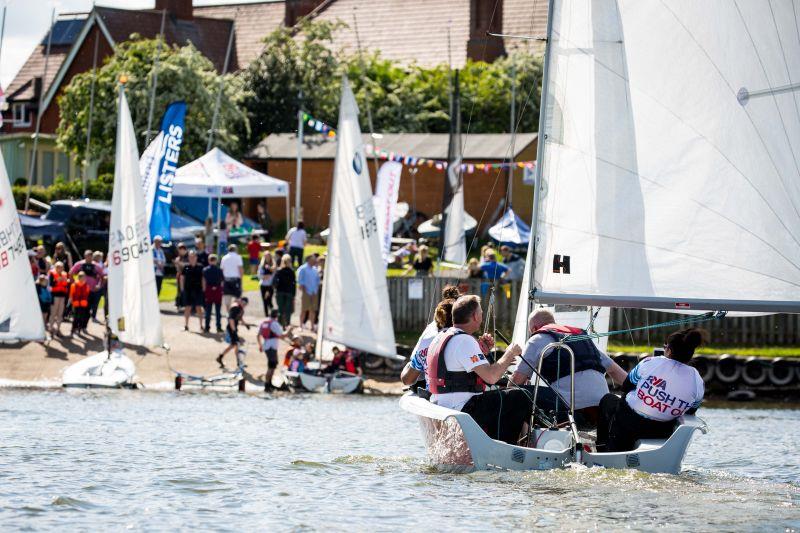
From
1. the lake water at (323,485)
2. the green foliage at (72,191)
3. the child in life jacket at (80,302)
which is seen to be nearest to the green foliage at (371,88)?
the green foliage at (72,191)

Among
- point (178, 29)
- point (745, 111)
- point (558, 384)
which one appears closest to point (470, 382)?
point (558, 384)

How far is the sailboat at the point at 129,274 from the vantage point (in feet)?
88.7

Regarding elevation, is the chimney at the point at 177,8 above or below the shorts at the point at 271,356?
above

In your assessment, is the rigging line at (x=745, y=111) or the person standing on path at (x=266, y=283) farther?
the person standing on path at (x=266, y=283)

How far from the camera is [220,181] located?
4050cm

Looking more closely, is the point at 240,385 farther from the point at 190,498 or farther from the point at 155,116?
the point at 155,116

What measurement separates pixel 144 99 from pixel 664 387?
→ 38725 mm

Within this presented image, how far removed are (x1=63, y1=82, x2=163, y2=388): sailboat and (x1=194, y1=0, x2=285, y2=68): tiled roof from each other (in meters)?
43.1

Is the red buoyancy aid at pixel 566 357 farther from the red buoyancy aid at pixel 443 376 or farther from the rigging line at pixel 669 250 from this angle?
the rigging line at pixel 669 250

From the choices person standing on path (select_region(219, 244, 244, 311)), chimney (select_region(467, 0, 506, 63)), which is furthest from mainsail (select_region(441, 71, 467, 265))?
chimney (select_region(467, 0, 506, 63))

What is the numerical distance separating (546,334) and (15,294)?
1459cm

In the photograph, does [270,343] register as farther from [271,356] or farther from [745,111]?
[745,111]

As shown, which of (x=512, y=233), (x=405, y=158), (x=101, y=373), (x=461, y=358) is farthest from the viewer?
(x=512, y=233)

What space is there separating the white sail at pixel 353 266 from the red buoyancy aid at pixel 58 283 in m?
5.43
